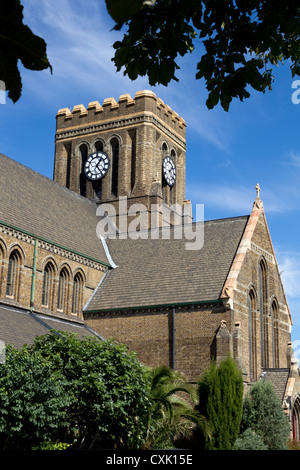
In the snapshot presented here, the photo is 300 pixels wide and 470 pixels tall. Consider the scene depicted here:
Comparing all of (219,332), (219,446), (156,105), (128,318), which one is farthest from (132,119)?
(219,446)

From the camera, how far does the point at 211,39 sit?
6.36 meters

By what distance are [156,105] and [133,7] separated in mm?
44886

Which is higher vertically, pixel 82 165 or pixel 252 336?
pixel 82 165

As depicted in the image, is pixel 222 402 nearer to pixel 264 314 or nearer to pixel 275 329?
pixel 264 314

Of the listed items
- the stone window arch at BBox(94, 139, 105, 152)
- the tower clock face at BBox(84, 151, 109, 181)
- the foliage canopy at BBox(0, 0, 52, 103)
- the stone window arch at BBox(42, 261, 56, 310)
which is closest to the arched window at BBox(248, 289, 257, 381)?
the stone window arch at BBox(42, 261, 56, 310)

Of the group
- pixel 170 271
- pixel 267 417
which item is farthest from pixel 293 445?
pixel 170 271

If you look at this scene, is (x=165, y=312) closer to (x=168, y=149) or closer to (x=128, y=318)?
(x=128, y=318)

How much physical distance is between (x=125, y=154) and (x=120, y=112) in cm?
373

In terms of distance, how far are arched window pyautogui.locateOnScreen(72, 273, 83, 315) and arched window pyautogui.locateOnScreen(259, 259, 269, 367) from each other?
9863 mm

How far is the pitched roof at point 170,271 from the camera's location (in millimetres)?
30828

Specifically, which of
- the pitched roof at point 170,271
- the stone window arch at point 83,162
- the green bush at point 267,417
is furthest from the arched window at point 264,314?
the stone window arch at point 83,162

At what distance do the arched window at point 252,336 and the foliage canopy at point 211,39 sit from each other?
26.6 metres

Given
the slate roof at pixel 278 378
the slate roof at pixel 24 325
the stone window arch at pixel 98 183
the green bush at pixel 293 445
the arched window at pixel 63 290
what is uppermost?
the stone window arch at pixel 98 183

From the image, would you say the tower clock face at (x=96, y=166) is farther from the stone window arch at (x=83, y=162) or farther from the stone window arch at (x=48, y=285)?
the stone window arch at (x=48, y=285)
